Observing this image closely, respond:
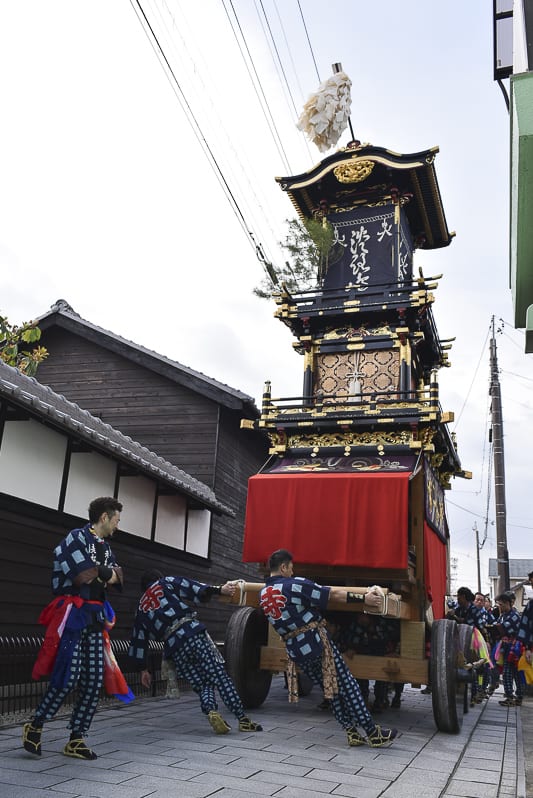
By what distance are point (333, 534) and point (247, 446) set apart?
26.9ft

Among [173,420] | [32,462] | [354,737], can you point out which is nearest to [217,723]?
[354,737]

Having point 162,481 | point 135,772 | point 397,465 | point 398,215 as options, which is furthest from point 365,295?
point 135,772

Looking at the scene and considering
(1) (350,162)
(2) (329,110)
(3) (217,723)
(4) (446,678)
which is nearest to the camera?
→ (3) (217,723)

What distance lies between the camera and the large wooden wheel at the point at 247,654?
24.3 feet

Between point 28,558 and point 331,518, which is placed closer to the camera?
point 28,558

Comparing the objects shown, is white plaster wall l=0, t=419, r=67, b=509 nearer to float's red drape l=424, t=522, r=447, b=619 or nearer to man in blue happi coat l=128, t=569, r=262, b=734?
man in blue happi coat l=128, t=569, r=262, b=734

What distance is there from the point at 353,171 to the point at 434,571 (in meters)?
8.54

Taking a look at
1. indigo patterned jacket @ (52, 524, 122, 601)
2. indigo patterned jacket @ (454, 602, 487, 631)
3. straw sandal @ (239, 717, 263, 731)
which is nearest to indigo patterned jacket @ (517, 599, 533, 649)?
indigo patterned jacket @ (454, 602, 487, 631)

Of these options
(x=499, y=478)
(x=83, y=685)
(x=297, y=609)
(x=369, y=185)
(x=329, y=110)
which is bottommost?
(x=83, y=685)

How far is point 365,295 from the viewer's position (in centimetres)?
1202

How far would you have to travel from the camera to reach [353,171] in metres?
13.3

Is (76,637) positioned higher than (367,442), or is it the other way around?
(367,442)

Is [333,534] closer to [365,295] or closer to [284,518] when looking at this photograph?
[284,518]

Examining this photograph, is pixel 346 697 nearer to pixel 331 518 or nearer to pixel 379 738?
pixel 379 738
